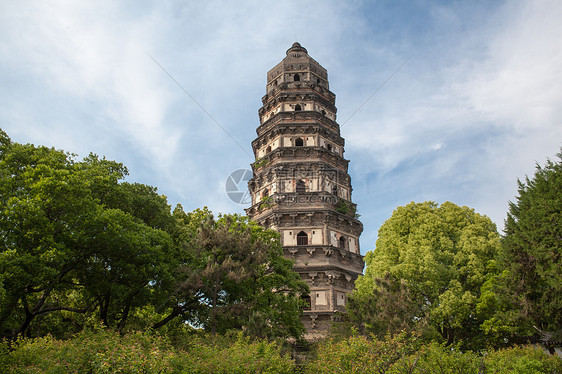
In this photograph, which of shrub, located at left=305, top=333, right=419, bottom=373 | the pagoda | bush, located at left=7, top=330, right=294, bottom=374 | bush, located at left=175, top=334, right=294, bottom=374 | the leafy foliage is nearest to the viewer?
bush, located at left=7, top=330, right=294, bottom=374

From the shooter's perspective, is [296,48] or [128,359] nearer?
[128,359]

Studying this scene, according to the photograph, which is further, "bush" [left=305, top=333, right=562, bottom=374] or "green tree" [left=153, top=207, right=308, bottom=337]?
"green tree" [left=153, top=207, right=308, bottom=337]

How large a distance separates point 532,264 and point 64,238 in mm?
17923

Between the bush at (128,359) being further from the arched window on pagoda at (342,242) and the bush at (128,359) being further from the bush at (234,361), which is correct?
the arched window on pagoda at (342,242)

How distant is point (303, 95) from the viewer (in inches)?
1337

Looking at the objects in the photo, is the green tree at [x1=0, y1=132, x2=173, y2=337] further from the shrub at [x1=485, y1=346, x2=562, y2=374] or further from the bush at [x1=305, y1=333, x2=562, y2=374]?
the shrub at [x1=485, y1=346, x2=562, y2=374]

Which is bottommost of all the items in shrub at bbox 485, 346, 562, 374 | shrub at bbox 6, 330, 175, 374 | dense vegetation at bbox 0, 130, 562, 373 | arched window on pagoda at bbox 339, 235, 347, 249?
shrub at bbox 6, 330, 175, 374

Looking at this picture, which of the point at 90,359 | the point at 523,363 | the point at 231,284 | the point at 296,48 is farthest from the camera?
the point at 296,48

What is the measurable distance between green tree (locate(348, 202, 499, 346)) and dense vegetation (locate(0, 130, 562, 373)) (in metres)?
0.07

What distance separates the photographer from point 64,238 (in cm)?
1501

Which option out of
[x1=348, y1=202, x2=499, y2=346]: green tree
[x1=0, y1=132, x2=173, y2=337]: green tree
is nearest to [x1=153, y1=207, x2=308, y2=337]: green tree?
[x1=0, y1=132, x2=173, y2=337]: green tree

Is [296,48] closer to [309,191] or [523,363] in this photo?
[309,191]

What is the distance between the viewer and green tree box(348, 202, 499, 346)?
677 inches

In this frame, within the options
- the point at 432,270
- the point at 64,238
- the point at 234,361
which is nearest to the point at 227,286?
the point at 64,238
